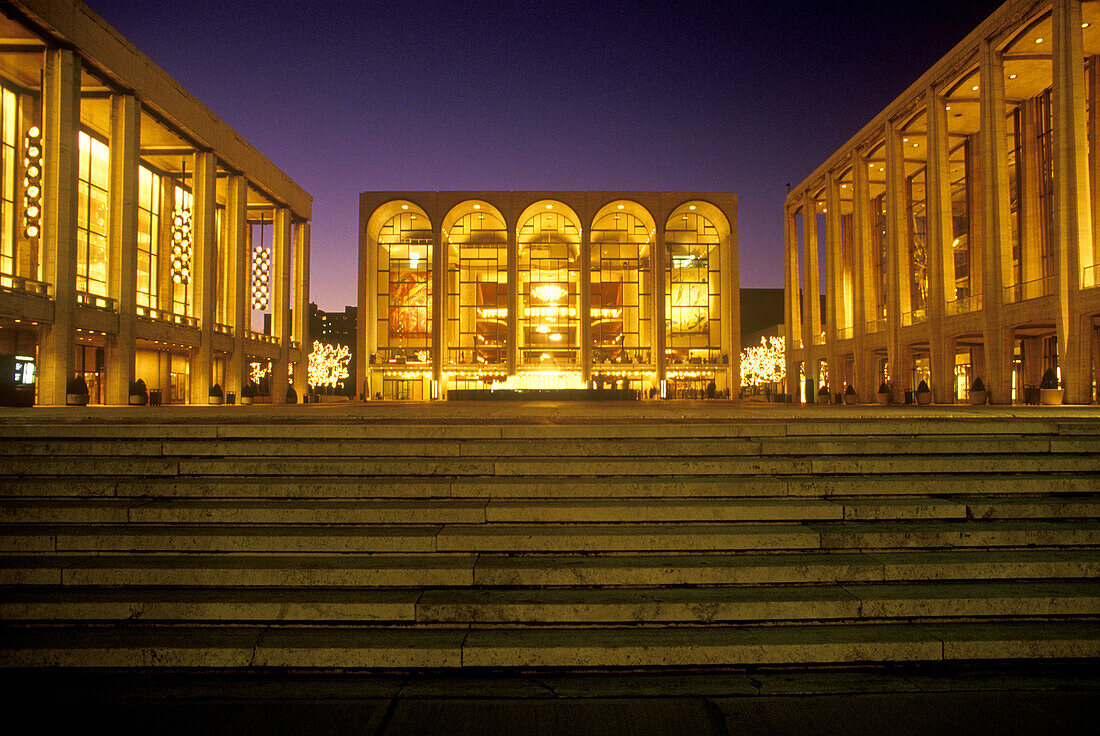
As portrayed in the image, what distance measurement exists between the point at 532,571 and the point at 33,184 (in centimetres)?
2979

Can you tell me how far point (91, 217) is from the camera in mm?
33219

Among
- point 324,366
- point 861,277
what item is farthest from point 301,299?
point 861,277

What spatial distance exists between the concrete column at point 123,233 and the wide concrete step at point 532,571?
28.5 meters

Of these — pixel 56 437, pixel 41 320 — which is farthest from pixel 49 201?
pixel 56 437

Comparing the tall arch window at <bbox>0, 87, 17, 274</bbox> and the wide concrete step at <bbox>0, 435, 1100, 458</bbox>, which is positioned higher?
the tall arch window at <bbox>0, 87, 17, 274</bbox>

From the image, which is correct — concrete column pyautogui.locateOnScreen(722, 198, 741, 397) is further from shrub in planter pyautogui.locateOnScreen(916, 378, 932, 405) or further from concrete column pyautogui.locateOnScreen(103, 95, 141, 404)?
concrete column pyautogui.locateOnScreen(103, 95, 141, 404)

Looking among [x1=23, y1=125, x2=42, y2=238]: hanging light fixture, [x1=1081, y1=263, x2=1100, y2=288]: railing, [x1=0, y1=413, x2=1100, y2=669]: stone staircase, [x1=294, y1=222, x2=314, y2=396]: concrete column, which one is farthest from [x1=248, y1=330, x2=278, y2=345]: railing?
[x1=1081, y1=263, x2=1100, y2=288]: railing

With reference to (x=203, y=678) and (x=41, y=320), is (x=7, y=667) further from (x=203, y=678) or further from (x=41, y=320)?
(x=41, y=320)

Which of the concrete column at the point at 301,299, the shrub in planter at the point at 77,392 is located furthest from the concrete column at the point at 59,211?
the concrete column at the point at 301,299

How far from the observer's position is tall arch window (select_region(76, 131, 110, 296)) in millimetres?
32500

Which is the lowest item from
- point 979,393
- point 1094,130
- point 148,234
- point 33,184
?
point 979,393

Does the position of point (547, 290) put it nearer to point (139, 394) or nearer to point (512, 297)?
point (512, 297)

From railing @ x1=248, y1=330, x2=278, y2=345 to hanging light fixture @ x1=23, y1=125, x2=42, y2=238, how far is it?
1942cm

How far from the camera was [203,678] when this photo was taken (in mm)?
3986
